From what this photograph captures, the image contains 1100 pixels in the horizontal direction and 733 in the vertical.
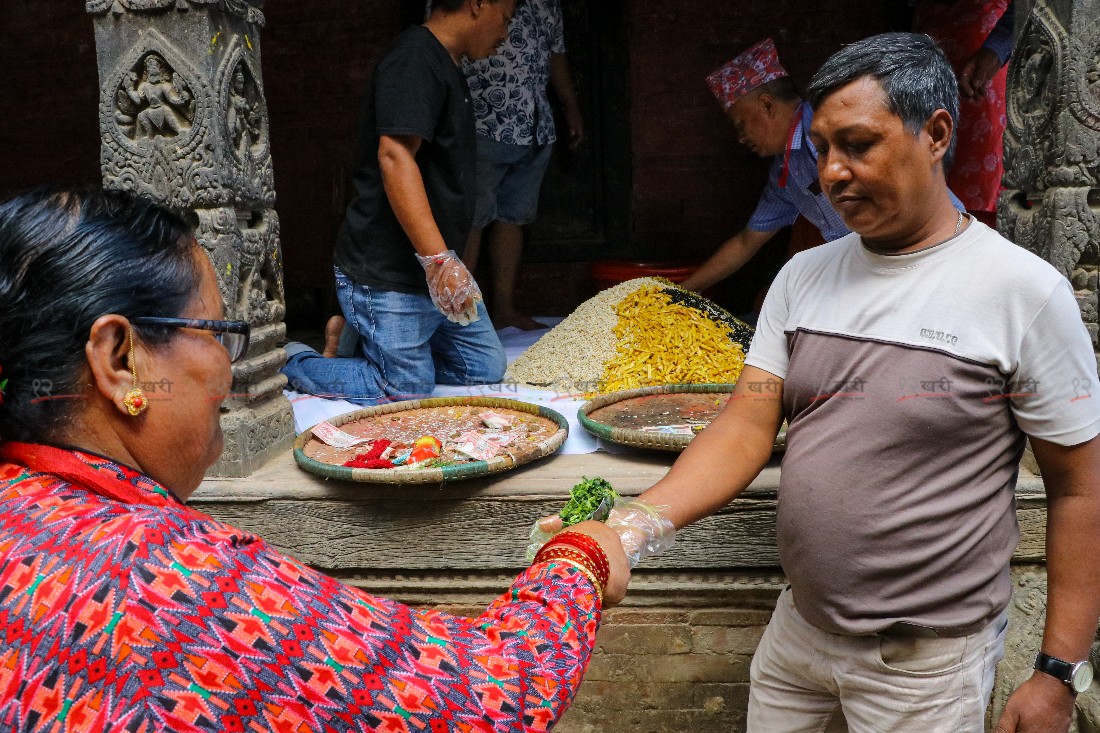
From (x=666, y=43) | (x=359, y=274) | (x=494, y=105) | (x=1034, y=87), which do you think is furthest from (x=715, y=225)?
(x=1034, y=87)

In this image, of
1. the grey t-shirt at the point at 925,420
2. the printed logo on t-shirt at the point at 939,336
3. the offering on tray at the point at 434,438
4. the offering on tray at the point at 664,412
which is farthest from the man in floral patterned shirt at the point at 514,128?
the printed logo on t-shirt at the point at 939,336

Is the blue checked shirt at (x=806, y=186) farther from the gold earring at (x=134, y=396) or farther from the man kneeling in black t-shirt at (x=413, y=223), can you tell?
the gold earring at (x=134, y=396)

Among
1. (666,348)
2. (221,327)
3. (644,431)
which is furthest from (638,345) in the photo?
(221,327)

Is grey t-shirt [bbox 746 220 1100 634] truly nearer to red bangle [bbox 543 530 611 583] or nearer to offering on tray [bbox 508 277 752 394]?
red bangle [bbox 543 530 611 583]

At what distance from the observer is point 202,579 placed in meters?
0.91

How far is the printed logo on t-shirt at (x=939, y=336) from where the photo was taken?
1467 mm

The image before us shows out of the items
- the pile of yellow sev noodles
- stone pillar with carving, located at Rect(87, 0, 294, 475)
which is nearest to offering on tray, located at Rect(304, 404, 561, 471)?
stone pillar with carving, located at Rect(87, 0, 294, 475)

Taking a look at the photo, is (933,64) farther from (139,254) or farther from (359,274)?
(359,274)

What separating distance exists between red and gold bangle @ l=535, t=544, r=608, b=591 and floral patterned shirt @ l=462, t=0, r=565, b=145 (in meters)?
3.46

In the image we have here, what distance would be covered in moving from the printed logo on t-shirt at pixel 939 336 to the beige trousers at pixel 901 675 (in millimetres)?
522

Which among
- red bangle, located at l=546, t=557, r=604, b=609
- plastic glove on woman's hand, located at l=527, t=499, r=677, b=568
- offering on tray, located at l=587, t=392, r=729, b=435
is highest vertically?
red bangle, located at l=546, t=557, r=604, b=609

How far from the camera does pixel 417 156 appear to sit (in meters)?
3.32

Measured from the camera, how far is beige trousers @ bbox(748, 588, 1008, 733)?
1561mm

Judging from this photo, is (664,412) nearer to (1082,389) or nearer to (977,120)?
(1082,389)
